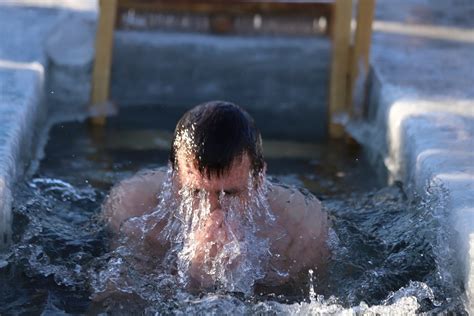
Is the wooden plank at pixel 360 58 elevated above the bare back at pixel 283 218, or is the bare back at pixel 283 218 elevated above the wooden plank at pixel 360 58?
the wooden plank at pixel 360 58

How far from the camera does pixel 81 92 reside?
5223 millimetres

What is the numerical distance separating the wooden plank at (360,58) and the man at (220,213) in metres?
1.60

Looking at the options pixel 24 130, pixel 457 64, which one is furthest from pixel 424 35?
pixel 24 130

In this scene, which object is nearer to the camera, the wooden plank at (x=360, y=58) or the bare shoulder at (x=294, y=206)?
the bare shoulder at (x=294, y=206)

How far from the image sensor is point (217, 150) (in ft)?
9.52

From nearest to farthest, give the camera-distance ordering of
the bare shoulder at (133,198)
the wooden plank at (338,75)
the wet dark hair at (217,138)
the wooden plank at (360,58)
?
the wet dark hair at (217,138), the bare shoulder at (133,198), the wooden plank at (360,58), the wooden plank at (338,75)

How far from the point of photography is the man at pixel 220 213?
2945mm

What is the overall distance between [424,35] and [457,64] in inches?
19.9

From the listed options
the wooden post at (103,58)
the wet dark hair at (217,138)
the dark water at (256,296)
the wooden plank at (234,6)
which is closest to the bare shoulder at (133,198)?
the dark water at (256,296)

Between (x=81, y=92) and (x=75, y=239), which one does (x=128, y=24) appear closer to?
(x=81, y=92)

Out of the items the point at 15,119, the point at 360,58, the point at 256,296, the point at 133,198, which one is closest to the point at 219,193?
the point at 256,296

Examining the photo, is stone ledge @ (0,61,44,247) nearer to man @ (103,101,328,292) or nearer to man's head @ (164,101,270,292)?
Result: man @ (103,101,328,292)

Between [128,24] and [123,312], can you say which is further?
[128,24]

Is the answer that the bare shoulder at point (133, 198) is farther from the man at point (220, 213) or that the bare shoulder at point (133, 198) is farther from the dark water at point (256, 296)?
the dark water at point (256, 296)
